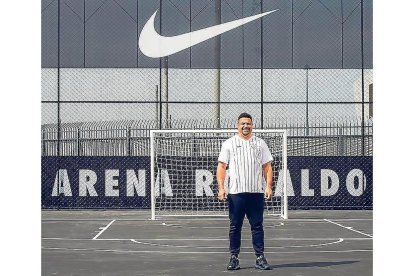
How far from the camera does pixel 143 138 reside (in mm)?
27812

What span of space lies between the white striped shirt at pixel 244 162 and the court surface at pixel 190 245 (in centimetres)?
112

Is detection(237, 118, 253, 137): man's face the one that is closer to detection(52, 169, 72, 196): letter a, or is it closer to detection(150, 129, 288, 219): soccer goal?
detection(150, 129, 288, 219): soccer goal

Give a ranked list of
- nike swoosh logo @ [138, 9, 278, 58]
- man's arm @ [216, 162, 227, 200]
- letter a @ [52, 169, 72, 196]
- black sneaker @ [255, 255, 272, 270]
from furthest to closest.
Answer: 1. nike swoosh logo @ [138, 9, 278, 58]
2. letter a @ [52, 169, 72, 196]
3. black sneaker @ [255, 255, 272, 270]
4. man's arm @ [216, 162, 227, 200]

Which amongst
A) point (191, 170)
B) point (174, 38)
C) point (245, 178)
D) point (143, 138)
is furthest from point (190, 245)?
point (174, 38)

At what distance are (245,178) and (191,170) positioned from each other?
45.5 feet

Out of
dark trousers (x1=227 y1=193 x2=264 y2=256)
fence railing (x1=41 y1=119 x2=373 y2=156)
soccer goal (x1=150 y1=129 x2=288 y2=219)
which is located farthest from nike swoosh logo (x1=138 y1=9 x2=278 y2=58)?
dark trousers (x1=227 y1=193 x2=264 y2=256)

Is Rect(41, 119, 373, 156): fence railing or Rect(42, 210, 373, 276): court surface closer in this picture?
Rect(42, 210, 373, 276): court surface

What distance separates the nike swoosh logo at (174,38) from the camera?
1192 inches

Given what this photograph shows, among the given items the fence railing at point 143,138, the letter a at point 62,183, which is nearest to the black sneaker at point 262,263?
the fence railing at point 143,138

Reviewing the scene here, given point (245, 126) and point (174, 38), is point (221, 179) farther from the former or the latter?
point (174, 38)

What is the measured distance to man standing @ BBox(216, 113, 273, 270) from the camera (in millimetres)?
13383

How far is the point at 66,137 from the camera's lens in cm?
2769

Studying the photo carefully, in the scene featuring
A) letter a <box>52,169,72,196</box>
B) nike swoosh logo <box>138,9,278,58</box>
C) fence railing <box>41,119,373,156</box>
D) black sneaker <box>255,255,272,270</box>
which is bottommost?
black sneaker <box>255,255,272,270</box>
